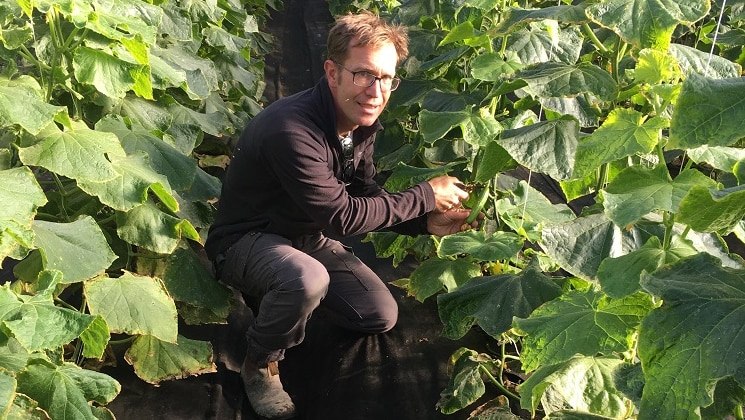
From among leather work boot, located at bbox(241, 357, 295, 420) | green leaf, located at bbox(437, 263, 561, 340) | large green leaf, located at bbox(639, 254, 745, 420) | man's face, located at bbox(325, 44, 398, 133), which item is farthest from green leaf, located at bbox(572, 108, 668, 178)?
leather work boot, located at bbox(241, 357, 295, 420)

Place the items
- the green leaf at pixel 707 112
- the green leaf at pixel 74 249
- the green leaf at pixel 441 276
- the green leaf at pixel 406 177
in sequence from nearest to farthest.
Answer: the green leaf at pixel 707 112 < the green leaf at pixel 74 249 < the green leaf at pixel 441 276 < the green leaf at pixel 406 177

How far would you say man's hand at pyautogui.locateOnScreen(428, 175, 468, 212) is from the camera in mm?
3115

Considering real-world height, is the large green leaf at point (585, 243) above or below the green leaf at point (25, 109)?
below

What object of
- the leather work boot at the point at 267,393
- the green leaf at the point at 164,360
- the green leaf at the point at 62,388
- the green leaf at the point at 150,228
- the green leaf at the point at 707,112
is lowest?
the leather work boot at the point at 267,393

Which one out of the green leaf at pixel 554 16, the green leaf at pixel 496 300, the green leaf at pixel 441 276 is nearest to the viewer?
the green leaf at pixel 554 16

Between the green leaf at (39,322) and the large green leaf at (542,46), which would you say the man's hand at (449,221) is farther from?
the green leaf at (39,322)

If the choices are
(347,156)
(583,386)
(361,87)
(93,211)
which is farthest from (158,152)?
(583,386)

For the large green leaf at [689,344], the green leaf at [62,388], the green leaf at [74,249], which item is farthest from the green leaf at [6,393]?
the large green leaf at [689,344]

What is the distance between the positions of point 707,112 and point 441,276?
6.34ft

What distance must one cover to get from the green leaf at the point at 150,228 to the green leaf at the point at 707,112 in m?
2.02

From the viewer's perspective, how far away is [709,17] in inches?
252

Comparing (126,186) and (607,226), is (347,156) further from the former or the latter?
(607,226)

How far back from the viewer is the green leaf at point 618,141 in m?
1.94

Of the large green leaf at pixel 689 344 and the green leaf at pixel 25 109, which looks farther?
the green leaf at pixel 25 109
